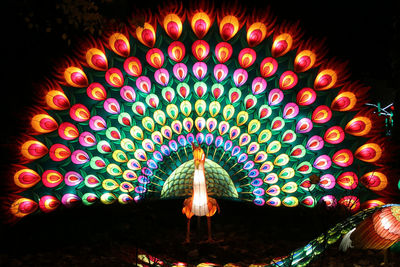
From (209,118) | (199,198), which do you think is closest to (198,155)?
(199,198)

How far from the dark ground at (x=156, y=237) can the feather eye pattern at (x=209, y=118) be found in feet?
0.84

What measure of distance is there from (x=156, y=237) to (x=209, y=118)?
2398 mm

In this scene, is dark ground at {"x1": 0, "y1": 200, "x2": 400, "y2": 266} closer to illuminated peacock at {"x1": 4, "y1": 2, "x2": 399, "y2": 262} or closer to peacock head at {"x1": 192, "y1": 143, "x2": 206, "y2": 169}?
illuminated peacock at {"x1": 4, "y1": 2, "x2": 399, "y2": 262}

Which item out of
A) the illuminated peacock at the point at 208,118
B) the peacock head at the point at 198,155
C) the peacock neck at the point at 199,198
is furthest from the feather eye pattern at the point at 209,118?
the peacock head at the point at 198,155

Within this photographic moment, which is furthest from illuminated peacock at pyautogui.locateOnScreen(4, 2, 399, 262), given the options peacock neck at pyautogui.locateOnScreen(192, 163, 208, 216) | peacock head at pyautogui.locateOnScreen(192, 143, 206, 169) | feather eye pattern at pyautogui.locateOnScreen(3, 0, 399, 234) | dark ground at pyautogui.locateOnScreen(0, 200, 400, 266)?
peacock head at pyautogui.locateOnScreen(192, 143, 206, 169)

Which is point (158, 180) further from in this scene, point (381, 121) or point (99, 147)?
point (381, 121)

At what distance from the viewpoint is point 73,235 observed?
5.18m

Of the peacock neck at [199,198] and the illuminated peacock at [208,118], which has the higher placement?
the illuminated peacock at [208,118]

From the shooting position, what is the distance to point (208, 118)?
19.0ft

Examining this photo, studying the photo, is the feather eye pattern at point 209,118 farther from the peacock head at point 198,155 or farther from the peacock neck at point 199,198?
the peacock head at point 198,155

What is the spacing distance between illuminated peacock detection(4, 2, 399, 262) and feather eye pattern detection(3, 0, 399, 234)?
2 cm

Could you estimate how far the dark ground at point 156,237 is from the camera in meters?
4.59

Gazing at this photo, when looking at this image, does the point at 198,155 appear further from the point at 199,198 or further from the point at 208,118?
the point at 208,118

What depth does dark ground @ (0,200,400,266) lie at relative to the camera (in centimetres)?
459
